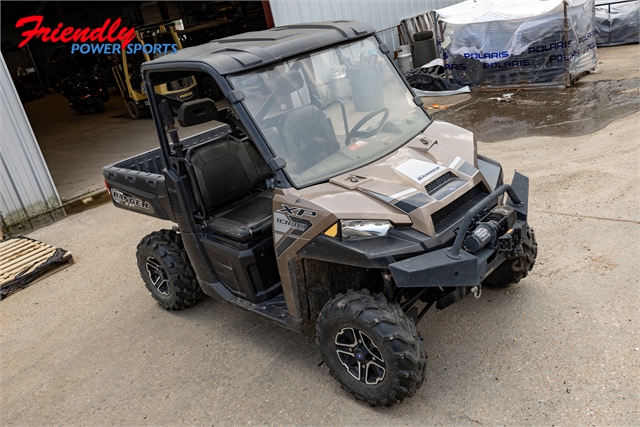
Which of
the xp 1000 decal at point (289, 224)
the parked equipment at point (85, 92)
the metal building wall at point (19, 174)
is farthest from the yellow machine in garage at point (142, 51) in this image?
the xp 1000 decal at point (289, 224)

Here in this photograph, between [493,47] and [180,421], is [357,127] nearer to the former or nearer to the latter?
[180,421]

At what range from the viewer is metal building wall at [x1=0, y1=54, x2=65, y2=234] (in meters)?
7.77

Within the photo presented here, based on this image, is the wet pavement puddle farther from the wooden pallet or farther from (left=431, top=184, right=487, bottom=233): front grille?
the wooden pallet

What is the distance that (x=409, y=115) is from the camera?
13.5ft

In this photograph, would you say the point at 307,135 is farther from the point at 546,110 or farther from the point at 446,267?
the point at 546,110

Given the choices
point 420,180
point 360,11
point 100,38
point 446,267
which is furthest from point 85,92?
point 446,267

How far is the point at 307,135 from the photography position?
3656 mm

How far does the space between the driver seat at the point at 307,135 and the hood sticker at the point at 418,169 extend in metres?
0.49

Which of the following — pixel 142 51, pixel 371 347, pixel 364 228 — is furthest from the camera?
pixel 142 51

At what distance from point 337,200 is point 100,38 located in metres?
20.5

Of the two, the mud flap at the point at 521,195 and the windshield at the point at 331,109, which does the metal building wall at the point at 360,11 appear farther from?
the mud flap at the point at 521,195

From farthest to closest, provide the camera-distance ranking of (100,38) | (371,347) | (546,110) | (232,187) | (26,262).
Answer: (100,38) < (546,110) < (26,262) < (232,187) < (371,347)

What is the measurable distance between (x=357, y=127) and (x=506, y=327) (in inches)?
70.6

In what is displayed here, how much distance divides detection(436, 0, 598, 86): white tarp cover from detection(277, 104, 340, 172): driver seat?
762cm
